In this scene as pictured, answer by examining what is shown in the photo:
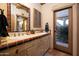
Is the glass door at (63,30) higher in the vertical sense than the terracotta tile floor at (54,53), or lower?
higher

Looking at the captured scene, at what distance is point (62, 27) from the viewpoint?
5.14 ft

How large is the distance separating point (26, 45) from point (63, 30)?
59 cm

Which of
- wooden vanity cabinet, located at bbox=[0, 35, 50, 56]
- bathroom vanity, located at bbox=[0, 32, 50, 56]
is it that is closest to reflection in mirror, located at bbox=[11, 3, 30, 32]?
bathroom vanity, located at bbox=[0, 32, 50, 56]

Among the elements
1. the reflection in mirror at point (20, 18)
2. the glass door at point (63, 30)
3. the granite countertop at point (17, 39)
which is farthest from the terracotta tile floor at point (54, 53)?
the reflection in mirror at point (20, 18)

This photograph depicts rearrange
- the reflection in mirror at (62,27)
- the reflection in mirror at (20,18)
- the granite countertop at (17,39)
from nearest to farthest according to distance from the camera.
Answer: the granite countertop at (17,39)
the reflection in mirror at (20,18)
the reflection in mirror at (62,27)

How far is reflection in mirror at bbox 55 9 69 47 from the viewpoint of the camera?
5.00ft

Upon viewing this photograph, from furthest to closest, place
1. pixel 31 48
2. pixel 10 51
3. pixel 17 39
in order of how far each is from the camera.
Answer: pixel 31 48 < pixel 17 39 < pixel 10 51

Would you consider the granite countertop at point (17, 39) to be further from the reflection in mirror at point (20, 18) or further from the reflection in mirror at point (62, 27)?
the reflection in mirror at point (62, 27)

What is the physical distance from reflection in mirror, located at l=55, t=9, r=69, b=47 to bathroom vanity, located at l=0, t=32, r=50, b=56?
167 mm

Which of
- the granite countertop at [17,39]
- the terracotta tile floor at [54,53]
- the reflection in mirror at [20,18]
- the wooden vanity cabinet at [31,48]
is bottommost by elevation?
the terracotta tile floor at [54,53]

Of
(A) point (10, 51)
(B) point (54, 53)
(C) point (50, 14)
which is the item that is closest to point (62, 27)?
(C) point (50, 14)

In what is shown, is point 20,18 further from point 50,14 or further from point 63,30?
point 63,30

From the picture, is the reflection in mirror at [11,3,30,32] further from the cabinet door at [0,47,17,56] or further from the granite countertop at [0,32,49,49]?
the cabinet door at [0,47,17,56]

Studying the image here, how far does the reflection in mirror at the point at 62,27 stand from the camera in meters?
1.52
